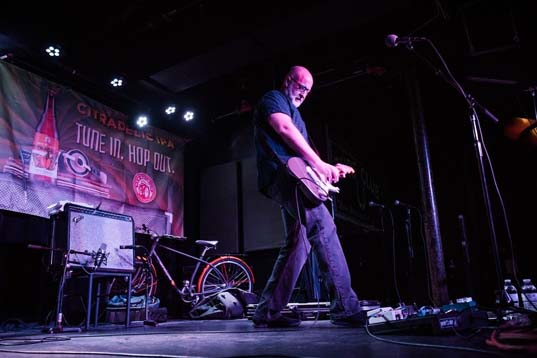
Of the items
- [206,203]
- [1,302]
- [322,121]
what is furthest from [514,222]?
[1,302]

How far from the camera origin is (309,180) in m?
2.70

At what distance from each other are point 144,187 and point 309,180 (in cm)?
496

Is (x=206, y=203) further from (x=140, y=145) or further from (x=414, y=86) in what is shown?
(x=414, y=86)

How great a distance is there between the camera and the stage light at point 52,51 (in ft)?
18.6

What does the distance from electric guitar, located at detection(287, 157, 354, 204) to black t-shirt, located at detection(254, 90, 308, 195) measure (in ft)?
0.30

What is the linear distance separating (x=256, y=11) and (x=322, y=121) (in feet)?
7.59

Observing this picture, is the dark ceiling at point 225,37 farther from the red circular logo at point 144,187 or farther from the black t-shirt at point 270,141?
the black t-shirt at point 270,141

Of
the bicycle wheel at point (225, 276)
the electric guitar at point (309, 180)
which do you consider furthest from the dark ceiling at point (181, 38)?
the electric guitar at point (309, 180)

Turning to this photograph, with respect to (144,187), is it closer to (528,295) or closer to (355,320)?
(355,320)

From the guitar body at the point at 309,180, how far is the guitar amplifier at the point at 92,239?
2379mm

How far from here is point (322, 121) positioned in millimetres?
7227

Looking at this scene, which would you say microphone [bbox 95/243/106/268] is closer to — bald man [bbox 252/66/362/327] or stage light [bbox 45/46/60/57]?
bald man [bbox 252/66/362/327]

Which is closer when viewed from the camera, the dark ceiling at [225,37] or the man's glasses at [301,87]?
the man's glasses at [301,87]

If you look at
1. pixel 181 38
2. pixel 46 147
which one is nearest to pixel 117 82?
pixel 181 38
